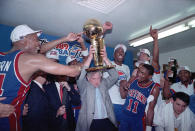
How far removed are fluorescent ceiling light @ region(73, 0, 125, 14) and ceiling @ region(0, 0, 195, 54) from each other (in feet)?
0.40

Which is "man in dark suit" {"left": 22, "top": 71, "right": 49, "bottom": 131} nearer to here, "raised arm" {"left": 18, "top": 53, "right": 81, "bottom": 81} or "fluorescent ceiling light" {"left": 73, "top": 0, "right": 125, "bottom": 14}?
"raised arm" {"left": 18, "top": 53, "right": 81, "bottom": 81}

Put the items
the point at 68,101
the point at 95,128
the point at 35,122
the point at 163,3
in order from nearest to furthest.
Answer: the point at 35,122 < the point at 95,128 < the point at 68,101 < the point at 163,3

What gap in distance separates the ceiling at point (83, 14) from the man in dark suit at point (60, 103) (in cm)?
169

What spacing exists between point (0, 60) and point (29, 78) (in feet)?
1.47

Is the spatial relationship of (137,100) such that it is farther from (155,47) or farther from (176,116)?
(155,47)

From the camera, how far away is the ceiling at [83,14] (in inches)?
117

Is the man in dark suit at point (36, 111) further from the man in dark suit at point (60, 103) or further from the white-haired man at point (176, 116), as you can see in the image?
the white-haired man at point (176, 116)

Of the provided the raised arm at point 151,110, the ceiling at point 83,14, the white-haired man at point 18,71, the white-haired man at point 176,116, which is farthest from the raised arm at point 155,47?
the white-haired man at point 18,71

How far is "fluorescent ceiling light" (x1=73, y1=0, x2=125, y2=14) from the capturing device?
9.11 ft

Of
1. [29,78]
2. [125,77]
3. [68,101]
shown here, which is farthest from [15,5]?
[125,77]

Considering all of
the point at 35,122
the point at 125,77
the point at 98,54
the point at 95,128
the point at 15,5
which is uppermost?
the point at 15,5

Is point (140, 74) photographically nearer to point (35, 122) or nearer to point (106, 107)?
point (106, 107)

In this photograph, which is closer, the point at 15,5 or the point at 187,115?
the point at 15,5

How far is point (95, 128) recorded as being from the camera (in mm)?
2512
